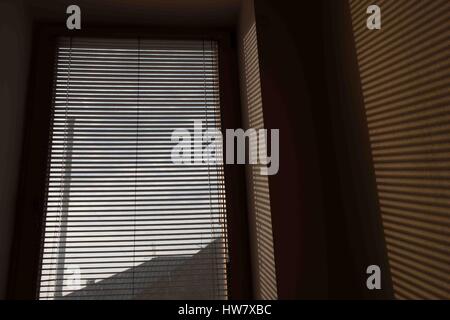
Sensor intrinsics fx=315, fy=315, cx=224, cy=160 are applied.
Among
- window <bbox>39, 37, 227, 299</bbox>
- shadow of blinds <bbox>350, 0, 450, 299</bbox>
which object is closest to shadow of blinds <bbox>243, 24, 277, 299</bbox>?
window <bbox>39, 37, 227, 299</bbox>

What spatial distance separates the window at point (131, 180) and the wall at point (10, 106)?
5.1 inches

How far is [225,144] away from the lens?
1.46 meters

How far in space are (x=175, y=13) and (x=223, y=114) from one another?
51 cm

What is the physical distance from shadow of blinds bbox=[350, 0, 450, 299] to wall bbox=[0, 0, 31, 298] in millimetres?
1294

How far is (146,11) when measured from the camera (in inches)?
56.6

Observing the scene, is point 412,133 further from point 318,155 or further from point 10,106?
point 10,106

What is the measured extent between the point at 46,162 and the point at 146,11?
31.6 inches

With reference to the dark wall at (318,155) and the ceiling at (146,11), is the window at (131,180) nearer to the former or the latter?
the ceiling at (146,11)

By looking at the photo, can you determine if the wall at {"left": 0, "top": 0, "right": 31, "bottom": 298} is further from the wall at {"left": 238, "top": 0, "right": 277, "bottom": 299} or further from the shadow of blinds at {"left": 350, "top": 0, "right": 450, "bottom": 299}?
the shadow of blinds at {"left": 350, "top": 0, "right": 450, "bottom": 299}

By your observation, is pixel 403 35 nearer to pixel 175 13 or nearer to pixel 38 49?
pixel 175 13

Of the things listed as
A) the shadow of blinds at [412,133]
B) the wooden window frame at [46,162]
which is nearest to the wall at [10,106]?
the wooden window frame at [46,162]

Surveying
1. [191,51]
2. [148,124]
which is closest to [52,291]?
[148,124]

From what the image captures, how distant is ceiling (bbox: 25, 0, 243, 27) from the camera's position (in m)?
1.37

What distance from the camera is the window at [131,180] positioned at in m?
1.28
